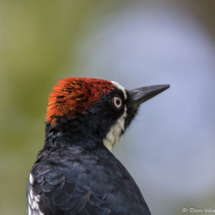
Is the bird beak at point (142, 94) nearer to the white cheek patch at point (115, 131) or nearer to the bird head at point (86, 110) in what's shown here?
the white cheek patch at point (115, 131)

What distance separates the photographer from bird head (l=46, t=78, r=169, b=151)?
11.1 ft

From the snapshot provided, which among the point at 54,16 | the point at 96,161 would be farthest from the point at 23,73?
the point at 96,161

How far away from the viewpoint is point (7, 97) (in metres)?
7.71

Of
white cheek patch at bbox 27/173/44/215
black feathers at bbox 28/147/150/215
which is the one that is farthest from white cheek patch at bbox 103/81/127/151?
white cheek patch at bbox 27/173/44/215

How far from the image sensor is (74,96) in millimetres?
3439

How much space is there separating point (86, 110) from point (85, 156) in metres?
0.50

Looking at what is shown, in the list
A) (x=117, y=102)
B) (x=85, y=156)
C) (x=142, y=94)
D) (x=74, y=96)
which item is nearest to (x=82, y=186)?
(x=85, y=156)

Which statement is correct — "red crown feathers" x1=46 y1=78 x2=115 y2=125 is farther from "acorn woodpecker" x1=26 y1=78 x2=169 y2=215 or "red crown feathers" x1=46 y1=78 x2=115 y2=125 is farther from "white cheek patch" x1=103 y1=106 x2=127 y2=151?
"white cheek patch" x1=103 y1=106 x2=127 y2=151

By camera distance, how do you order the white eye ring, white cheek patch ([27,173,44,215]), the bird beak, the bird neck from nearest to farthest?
white cheek patch ([27,173,44,215]), the bird neck, the white eye ring, the bird beak

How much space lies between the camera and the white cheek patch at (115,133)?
3.66 m

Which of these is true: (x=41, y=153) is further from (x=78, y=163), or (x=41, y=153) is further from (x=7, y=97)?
(x=7, y=97)

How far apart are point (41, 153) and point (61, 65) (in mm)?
4686

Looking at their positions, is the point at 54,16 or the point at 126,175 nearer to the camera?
the point at 126,175

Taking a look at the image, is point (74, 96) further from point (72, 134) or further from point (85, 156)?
point (85, 156)
